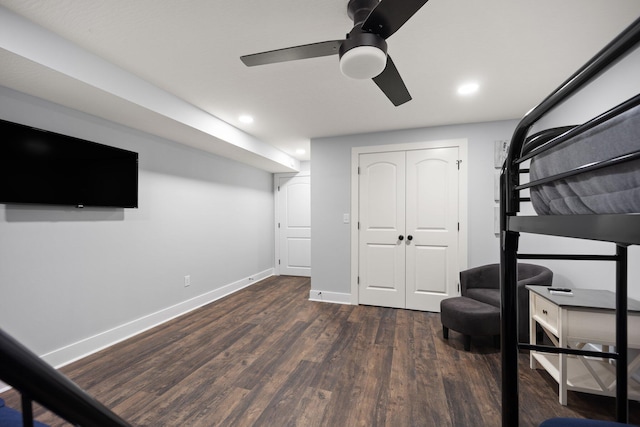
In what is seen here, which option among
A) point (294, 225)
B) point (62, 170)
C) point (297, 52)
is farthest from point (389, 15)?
point (294, 225)

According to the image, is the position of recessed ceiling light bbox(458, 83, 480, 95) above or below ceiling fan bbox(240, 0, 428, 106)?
above

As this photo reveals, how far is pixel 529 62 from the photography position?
201cm

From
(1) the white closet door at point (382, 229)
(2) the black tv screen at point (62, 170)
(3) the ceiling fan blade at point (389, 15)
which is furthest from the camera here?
(1) the white closet door at point (382, 229)

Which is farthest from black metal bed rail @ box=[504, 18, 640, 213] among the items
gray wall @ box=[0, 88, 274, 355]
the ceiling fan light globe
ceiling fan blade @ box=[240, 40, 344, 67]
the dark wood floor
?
gray wall @ box=[0, 88, 274, 355]

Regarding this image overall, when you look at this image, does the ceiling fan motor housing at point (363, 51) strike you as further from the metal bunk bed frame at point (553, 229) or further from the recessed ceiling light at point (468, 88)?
the recessed ceiling light at point (468, 88)

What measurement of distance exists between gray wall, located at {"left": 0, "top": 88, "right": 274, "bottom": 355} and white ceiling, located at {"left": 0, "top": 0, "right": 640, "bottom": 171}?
0.91ft

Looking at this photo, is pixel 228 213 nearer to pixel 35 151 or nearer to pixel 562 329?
pixel 35 151

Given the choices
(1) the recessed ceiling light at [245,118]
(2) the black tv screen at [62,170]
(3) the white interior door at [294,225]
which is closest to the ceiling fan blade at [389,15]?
(1) the recessed ceiling light at [245,118]

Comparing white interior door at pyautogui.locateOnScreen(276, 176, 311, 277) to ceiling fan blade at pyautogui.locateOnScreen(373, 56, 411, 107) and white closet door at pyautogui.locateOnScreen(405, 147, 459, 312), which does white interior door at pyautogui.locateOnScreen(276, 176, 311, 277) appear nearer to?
white closet door at pyautogui.locateOnScreen(405, 147, 459, 312)

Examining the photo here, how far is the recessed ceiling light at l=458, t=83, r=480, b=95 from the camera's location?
2.37 metres

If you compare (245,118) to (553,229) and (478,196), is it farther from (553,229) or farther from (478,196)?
(553,229)

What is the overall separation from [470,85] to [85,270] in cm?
374

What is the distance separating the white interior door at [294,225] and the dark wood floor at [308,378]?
2.35 meters

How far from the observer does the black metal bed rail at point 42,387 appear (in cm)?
32
